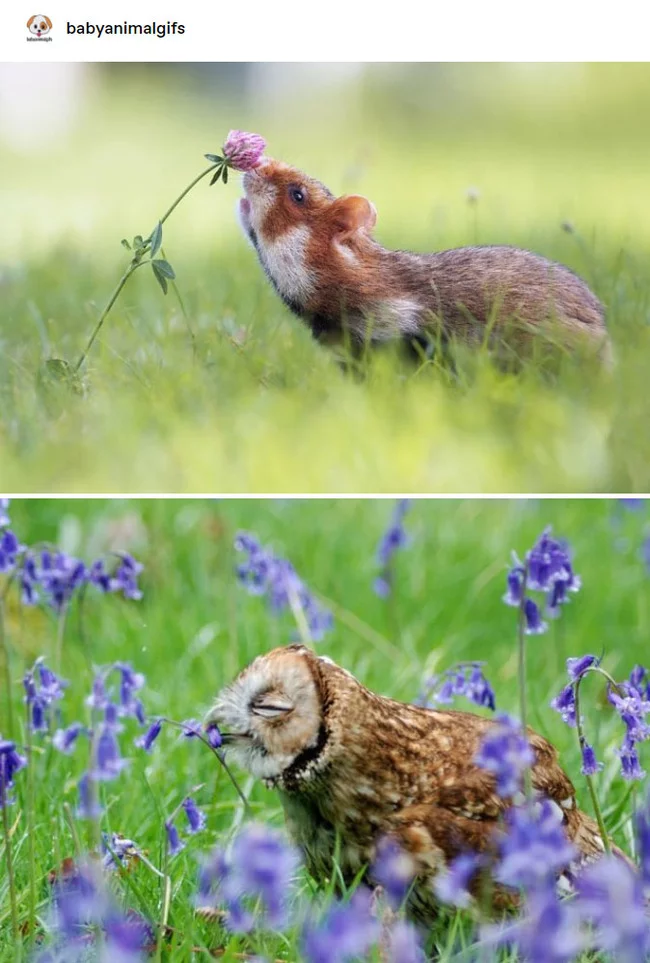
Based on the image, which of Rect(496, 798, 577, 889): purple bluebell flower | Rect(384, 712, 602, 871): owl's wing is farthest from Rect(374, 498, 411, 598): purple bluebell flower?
Rect(496, 798, 577, 889): purple bluebell flower

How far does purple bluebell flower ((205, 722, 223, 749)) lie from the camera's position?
252 cm

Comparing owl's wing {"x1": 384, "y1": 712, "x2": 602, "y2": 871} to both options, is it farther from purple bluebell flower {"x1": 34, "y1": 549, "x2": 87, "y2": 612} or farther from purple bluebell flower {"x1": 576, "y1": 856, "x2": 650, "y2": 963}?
purple bluebell flower {"x1": 34, "y1": 549, "x2": 87, "y2": 612}

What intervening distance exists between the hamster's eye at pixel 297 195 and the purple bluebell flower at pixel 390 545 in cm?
103

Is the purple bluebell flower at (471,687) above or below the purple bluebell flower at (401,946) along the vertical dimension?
above

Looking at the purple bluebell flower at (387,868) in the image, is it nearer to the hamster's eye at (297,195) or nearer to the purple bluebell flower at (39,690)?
the purple bluebell flower at (39,690)

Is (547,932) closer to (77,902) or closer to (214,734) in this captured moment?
(77,902)

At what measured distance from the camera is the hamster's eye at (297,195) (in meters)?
3.37

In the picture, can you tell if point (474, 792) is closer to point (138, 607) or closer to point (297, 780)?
point (297, 780)

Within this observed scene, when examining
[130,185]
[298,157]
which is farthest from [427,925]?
[130,185]

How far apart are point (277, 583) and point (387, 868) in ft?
5.39
